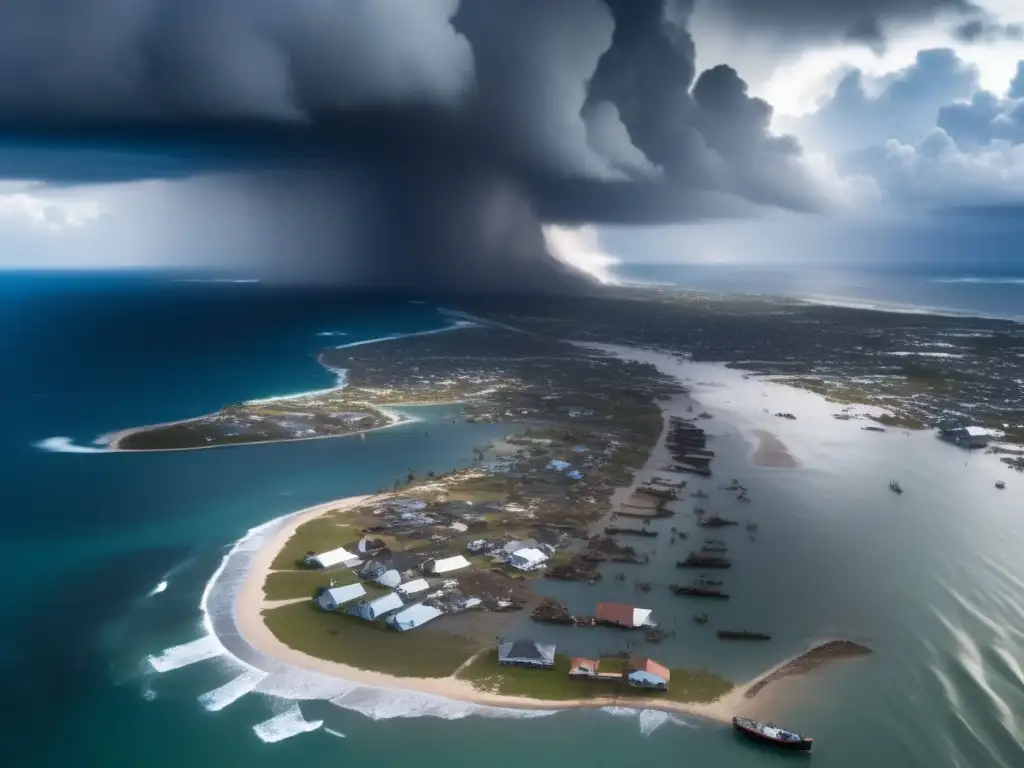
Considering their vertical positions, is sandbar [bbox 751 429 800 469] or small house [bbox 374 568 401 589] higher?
sandbar [bbox 751 429 800 469]

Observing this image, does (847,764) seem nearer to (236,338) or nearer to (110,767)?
(110,767)

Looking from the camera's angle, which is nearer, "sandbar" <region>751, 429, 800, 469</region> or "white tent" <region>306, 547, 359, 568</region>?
"white tent" <region>306, 547, 359, 568</region>

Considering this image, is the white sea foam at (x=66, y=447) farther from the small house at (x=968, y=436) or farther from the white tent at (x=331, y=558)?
the small house at (x=968, y=436)

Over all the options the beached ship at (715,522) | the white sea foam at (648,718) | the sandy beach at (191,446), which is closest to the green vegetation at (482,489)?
the beached ship at (715,522)

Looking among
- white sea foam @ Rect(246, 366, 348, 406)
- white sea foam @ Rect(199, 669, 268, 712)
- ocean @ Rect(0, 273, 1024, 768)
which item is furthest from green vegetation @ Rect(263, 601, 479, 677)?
white sea foam @ Rect(246, 366, 348, 406)

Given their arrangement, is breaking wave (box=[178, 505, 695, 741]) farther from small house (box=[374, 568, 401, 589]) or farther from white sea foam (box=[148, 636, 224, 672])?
small house (box=[374, 568, 401, 589])
